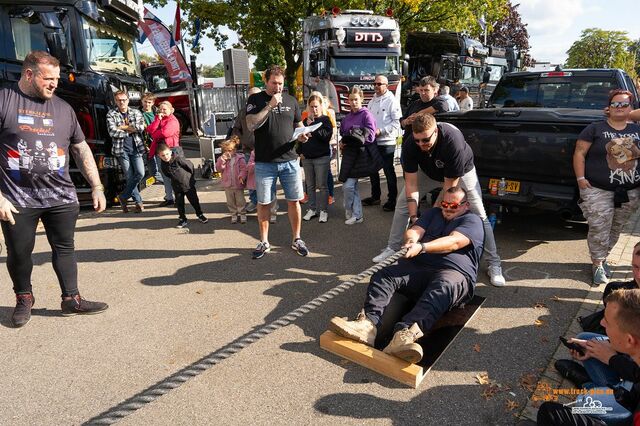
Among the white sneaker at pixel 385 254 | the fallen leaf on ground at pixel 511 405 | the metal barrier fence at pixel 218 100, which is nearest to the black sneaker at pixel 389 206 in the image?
the white sneaker at pixel 385 254

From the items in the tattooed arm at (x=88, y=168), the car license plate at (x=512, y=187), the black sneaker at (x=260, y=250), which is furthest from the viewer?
the black sneaker at (x=260, y=250)

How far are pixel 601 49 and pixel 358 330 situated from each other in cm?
6407

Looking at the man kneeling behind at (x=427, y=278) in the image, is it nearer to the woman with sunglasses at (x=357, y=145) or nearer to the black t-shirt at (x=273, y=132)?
the black t-shirt at (x=273, y=132)

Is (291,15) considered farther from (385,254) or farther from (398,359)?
(398,359)

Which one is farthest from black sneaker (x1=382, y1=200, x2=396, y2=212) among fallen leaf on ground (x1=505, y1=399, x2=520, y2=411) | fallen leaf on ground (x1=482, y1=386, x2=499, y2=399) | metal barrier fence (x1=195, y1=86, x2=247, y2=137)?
metal barrier fence (x1=195, y1=86, x2=247, y2=137)

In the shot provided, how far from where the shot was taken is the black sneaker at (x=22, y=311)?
367 cm

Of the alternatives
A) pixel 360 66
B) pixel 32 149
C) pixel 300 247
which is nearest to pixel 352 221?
pixel 300 247

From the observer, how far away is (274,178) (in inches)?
197

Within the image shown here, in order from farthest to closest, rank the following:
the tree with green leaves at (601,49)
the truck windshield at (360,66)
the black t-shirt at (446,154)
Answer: the tree with green leaves at (601,49) → the truck windshield at (360,66) → the black t-shirt at (446,154)

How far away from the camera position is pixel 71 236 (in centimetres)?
376

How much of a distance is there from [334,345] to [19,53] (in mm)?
6697

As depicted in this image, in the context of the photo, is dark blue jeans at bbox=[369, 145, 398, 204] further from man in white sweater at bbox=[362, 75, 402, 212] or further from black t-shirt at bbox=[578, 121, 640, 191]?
black t-shirt at bbox=[578, 121, 640, 191]

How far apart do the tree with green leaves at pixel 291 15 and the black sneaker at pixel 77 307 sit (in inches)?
692

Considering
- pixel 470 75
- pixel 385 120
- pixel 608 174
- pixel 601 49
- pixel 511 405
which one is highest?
pixel 601 49
